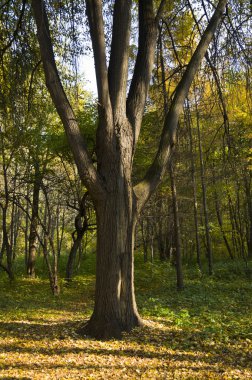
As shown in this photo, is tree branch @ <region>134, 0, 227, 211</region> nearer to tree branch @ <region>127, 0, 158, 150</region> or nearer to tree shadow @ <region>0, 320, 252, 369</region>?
tree branch @ <region>127, 0, 158, 150</region>

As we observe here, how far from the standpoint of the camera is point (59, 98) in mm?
4445

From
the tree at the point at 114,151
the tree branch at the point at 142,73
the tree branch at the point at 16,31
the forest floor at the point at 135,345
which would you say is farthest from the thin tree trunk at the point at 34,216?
the tree at the point at 114,151

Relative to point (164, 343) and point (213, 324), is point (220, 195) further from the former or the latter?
point (164, 343)

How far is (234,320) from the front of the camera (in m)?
6.42

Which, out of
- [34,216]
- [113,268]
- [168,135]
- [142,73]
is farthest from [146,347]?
[34,216]

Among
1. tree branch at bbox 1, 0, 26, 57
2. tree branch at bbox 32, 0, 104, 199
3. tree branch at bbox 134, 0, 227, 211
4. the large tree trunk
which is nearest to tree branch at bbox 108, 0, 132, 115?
tree branch at bbox 134, 0, 227, 211

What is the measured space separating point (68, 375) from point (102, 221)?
6.17 feet

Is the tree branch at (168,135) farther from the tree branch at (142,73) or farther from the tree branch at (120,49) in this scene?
the tree branch at (120,49)

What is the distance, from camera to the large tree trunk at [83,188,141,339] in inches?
183

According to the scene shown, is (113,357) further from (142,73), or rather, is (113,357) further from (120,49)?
(120,49)

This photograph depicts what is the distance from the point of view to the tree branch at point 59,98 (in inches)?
172

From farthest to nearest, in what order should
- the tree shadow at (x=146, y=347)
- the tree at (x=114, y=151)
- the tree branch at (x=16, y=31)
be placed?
the tree branch at (x=16, y=31) → the tree at (x=114, y=151) → the tree shadow at (x=146, y=347)

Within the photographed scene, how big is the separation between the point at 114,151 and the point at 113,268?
153cm

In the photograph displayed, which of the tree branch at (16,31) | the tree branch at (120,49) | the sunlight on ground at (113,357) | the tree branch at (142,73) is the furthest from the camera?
the tree branch at (16,31)
